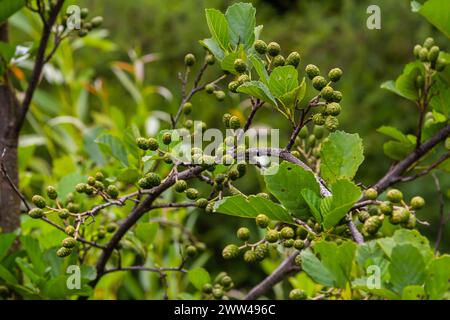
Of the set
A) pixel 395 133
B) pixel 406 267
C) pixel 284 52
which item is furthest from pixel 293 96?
pixel 284 52

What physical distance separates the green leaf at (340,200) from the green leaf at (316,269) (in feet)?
0.30

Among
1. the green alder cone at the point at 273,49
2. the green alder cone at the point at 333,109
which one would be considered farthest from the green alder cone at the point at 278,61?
the green alder cone at the point at 333,109

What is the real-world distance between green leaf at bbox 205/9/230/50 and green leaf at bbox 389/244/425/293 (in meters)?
0.39

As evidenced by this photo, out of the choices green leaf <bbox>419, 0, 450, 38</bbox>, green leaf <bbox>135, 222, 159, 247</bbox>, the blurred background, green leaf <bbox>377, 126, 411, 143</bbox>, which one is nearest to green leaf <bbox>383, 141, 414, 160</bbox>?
green leaf <bbox>377, 126, 411, 143</bbox>

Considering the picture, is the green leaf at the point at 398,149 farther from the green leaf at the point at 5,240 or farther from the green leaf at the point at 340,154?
the green leaf at the point at 5,240

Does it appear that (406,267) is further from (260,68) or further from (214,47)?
(214,47)

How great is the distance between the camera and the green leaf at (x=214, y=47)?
0.99 meters

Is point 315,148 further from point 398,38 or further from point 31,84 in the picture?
point 398,38

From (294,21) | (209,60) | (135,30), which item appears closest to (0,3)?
(209,60)

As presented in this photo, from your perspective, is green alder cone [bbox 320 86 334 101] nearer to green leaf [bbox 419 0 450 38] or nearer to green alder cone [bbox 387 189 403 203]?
green alder cone [bbox 387 189 403 203]

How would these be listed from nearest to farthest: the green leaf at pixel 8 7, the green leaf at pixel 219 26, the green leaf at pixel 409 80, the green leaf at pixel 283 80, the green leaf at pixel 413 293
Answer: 1. the green leaf at pixel 413 293
2. the green leaf at pixel 283 80
3. the green leaf at pixel 219 26
4. the green leaf at pixel 409 80
5. the green leaf at pixel 8 7

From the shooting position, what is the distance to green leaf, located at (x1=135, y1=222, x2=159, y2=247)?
4.00ft

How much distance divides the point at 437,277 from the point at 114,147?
63cm
